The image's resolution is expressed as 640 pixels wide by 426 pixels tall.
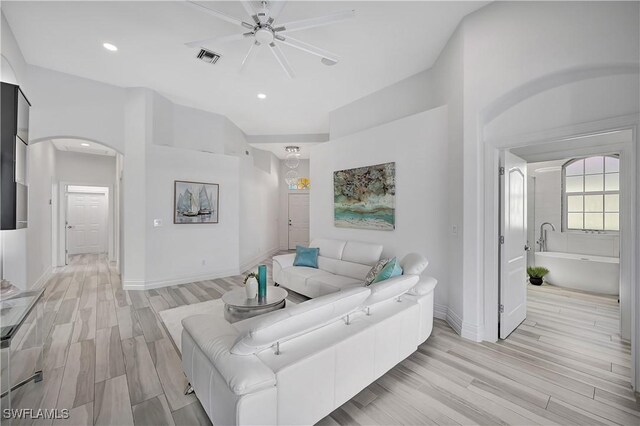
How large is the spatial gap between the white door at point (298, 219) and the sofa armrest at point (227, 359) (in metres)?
7.47

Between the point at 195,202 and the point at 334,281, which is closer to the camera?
the point at 334,281

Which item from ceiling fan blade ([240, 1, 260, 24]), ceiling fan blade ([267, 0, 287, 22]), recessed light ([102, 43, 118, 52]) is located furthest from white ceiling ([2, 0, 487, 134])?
ceiling fan blade ([240, 1, 260, 24])

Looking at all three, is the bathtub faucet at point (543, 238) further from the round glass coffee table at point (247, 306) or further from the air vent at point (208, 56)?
Result: the air vent at point (208, 56)

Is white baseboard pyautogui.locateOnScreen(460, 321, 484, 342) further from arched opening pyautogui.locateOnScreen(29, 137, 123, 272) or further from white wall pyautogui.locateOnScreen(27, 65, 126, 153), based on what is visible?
arched opening pyautogui.locateOnScreen(29, 137, 123, 272)

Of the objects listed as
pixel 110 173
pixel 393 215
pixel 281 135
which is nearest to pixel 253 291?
pixel 393 215

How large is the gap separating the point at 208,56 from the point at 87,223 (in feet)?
27.1

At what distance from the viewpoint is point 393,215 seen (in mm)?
3861

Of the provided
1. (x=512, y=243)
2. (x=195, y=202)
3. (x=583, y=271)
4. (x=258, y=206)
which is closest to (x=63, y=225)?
(x=195, y=202)

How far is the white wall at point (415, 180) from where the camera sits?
131 inches

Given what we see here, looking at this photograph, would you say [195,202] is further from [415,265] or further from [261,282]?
[415,265]

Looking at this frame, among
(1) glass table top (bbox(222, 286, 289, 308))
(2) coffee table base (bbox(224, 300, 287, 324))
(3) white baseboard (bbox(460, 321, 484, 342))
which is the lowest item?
(3) white baseboard (bbox(460, 321, 484, 342))

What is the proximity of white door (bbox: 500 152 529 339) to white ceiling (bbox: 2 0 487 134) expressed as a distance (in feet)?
6.05

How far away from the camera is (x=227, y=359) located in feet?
4.38

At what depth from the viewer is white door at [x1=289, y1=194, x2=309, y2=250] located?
9.26m
